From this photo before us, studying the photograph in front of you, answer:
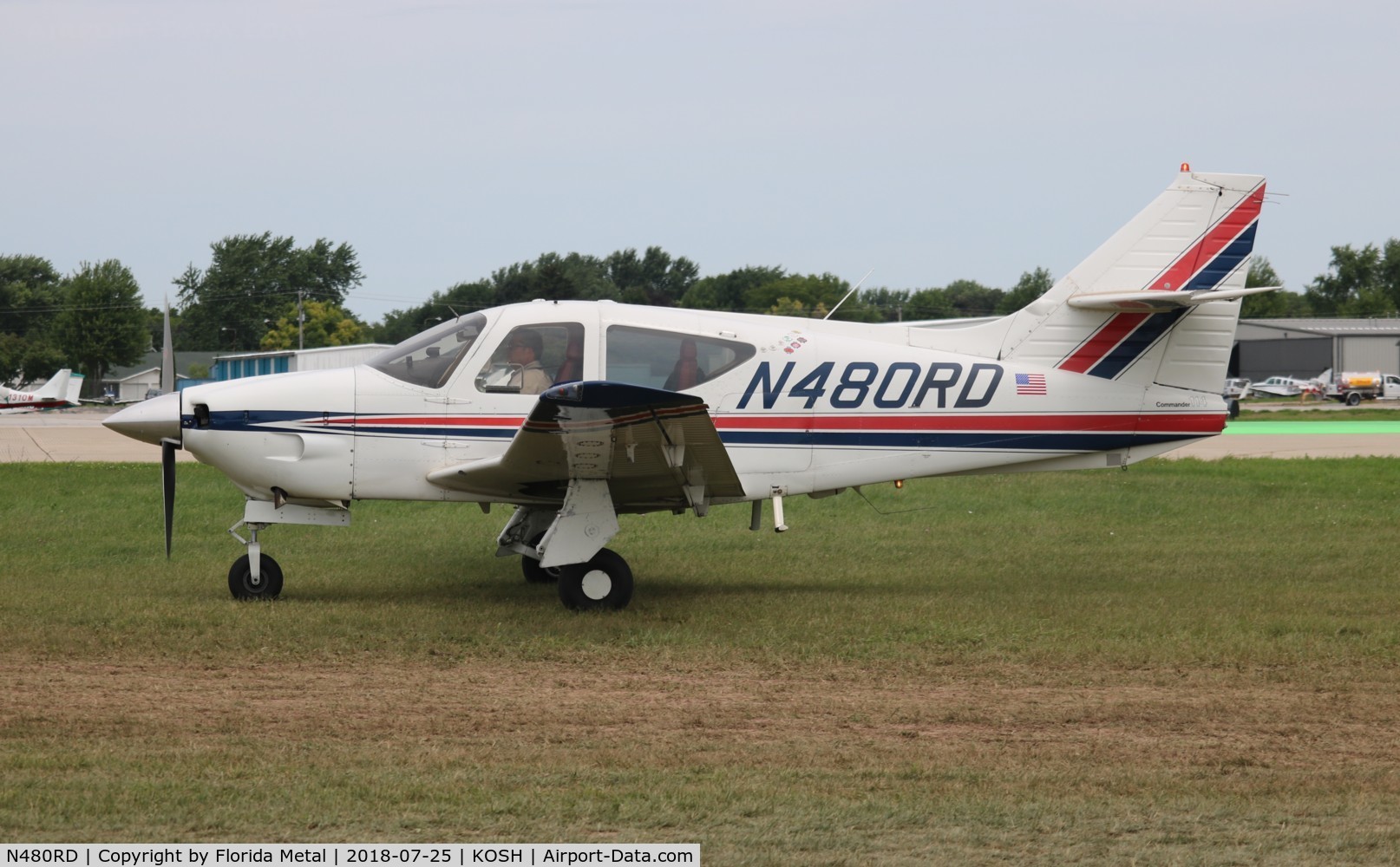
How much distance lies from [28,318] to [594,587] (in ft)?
284

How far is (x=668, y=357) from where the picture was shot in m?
9.47

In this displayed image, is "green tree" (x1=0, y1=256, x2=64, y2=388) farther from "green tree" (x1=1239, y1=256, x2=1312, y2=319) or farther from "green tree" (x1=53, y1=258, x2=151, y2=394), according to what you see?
"green tree" (x1=1239, y1=256, x2=1312, y2=319)

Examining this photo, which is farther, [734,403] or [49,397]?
[49,397]

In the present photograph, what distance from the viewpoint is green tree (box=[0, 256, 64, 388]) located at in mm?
73750

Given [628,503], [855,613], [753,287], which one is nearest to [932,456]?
[855,613]

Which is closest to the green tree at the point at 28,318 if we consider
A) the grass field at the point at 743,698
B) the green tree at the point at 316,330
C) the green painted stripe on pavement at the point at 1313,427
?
the green tree at the point at 316,330

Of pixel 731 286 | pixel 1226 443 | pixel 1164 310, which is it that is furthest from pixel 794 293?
pixel 1164 310

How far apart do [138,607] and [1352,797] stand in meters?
7.67

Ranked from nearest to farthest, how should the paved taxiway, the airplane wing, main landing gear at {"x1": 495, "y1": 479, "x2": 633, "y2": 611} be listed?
the airplane wing
main landing gear at {"x1": 495, "y1": 479, "x2": 633, "y2": 611}
the paved taxiway

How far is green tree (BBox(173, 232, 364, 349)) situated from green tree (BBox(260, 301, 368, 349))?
144 inches

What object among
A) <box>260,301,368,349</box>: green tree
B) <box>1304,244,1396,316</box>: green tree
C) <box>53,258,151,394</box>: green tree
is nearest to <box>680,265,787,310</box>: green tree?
<box>260,301,368,349</box>: green tree

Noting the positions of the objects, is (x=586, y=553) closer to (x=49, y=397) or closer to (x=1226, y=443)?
(x=1226, y=443)

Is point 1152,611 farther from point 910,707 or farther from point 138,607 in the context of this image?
point 138,607

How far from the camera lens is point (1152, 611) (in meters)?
9.08
